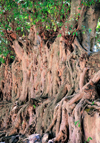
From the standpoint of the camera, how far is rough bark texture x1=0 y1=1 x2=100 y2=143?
3.93 meters

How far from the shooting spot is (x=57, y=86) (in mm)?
6129

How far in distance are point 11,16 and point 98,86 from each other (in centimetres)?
562

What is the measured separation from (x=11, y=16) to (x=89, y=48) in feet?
13.5

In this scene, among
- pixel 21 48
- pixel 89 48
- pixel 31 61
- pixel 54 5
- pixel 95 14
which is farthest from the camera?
pixel 21 48

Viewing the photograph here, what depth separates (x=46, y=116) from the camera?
17.4 feet

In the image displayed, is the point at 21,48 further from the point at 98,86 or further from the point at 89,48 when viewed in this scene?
the point at 98,86

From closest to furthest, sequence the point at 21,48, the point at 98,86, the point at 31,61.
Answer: the point at 98,86 → the point at 31,61 → the point at 21,48

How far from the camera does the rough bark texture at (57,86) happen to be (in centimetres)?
393

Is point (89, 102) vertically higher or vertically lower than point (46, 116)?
higher

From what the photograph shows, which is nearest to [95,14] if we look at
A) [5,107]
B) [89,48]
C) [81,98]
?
[89,48]

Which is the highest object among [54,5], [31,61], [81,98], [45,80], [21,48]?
[54,5]

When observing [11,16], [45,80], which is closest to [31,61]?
[45,80]

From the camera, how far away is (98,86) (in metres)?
4.14

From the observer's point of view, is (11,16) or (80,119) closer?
(80,119)
